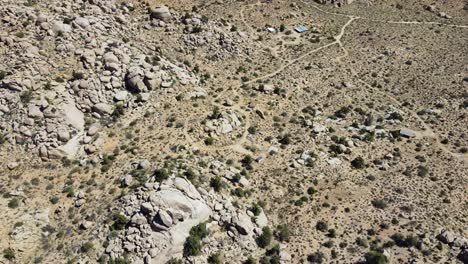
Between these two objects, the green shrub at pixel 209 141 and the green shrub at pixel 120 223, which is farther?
the green shrub at pixel 209 141

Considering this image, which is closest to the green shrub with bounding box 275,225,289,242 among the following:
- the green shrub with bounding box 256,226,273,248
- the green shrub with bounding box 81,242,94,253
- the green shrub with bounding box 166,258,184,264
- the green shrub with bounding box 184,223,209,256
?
the green shrub with bounding box 256,226,273,248

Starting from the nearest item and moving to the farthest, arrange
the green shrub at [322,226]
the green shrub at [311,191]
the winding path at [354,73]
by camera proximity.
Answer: the green shrub at [322,226], the green shrub at [311,191], the winding path at [354,73]

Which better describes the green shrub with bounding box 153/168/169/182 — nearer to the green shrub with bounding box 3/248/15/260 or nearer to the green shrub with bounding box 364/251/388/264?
the green shrub with bounding box 3/248/15/260

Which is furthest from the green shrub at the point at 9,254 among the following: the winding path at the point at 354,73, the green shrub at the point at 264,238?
the green shrub at the point at 264,238

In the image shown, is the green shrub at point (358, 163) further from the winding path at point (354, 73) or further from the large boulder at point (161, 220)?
the large boulder at point (161, 220)

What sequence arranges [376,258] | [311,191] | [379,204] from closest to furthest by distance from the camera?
[376,258], [379,204], [311,191]

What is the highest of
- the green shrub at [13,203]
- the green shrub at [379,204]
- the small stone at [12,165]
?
the green shrub at [379,204]

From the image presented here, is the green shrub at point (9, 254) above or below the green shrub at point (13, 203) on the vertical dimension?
below

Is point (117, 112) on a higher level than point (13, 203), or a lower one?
higher

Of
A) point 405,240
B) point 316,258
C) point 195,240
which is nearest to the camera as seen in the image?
point 195,240

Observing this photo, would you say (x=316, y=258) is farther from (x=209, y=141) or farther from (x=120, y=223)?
(x=120, y=223)

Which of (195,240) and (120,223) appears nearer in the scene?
(195,240)

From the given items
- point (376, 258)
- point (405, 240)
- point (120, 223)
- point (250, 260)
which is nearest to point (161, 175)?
point (120, 223)
